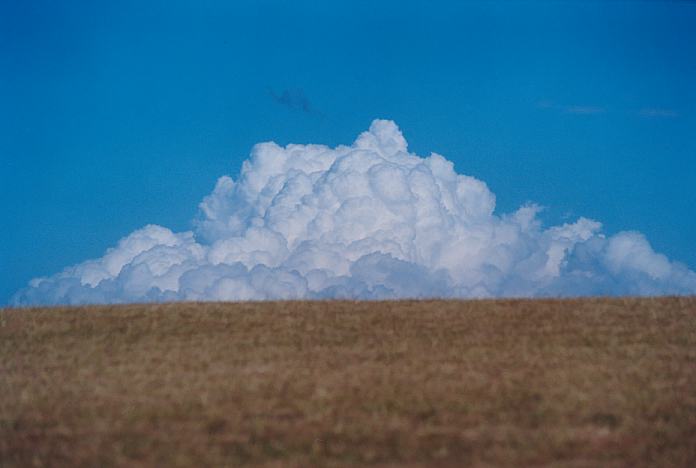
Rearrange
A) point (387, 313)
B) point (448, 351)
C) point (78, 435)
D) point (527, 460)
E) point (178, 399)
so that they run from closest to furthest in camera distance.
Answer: point (527, 460) < point (78, 435) < point (178, 399) < point (448, 351) < point (387, 313)

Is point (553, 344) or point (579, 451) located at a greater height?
point (553, 344)

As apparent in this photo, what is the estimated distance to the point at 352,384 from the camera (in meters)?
15.8

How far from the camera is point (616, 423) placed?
13.8 m

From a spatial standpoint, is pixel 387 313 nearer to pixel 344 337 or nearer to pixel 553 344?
pixel 344 337

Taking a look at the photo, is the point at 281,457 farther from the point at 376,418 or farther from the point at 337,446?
the point at 376,418

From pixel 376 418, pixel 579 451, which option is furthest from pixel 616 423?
pixel 376 418

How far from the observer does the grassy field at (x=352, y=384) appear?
12609 millimetres

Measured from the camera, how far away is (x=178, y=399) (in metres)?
15.3

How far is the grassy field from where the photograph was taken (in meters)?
12.6

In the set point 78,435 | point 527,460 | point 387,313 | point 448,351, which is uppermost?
point 387,313

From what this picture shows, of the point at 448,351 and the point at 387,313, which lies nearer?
the point at 448,351

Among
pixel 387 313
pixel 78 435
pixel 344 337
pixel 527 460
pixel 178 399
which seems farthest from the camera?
pixel 387 313

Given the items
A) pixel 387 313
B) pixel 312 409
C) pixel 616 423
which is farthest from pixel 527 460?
pixel 387 313

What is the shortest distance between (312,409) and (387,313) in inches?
329
